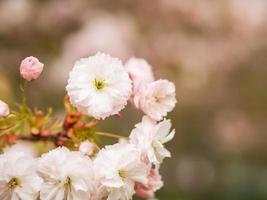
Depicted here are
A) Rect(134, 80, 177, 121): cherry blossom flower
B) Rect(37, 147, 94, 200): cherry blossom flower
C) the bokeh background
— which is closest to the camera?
Rect(37, 147, 94, 200): cherry blossom flower

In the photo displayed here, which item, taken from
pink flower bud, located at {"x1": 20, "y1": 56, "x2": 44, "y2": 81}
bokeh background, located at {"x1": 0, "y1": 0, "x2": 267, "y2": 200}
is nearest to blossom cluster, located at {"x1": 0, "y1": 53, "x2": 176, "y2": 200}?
pink flower bud, located at {"x1": 20, "y1": 56, "x2": 44, "y2": 81}

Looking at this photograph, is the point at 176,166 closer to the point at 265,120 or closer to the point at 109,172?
the point at 265,120

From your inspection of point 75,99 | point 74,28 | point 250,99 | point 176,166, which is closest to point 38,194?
point 75,99

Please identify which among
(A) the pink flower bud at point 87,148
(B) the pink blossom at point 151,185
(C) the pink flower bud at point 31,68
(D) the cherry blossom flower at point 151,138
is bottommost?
(B) the pink blossom at point 151,185

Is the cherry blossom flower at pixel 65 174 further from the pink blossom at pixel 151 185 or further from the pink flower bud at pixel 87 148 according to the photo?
the pink blossom at pixel 151 185

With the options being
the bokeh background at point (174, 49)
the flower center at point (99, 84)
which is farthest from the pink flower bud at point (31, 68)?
the bokeh background at point (174, 49)

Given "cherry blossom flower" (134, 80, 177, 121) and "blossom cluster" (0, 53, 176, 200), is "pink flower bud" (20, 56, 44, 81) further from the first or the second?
"cherry blossom flower" (134, 80, 177, 121)
